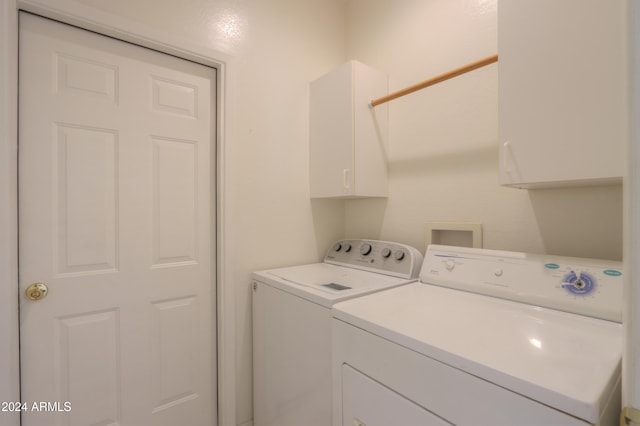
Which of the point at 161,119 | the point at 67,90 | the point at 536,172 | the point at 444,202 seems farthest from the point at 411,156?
the point at 67,90

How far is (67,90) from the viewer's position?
50.3 inches

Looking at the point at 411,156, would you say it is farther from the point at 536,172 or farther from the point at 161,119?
the point at 161,119

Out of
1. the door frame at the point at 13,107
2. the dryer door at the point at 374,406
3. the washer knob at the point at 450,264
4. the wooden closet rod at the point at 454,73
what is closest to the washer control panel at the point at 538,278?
the washer knob at the point at 450,264

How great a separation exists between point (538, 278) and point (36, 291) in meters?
1.93

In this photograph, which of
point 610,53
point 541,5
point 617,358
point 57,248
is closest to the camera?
point 617,358

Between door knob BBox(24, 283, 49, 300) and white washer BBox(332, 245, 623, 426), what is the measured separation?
1189mm

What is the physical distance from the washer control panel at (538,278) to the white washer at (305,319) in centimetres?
22

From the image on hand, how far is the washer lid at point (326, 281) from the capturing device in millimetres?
1221

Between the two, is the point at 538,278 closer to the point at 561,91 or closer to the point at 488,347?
the point at 488,347

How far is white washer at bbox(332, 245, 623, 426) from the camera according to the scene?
0.62 metres

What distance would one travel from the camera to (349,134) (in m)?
1.72

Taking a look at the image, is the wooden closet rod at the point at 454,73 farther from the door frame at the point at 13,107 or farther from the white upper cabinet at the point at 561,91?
the door frame at the point at 13,107

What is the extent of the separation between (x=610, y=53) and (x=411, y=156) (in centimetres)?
95

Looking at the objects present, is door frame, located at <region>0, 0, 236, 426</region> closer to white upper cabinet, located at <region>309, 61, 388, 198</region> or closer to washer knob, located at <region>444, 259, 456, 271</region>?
white upper cabinet, located at <region>309, 61, 388, 198</region>
